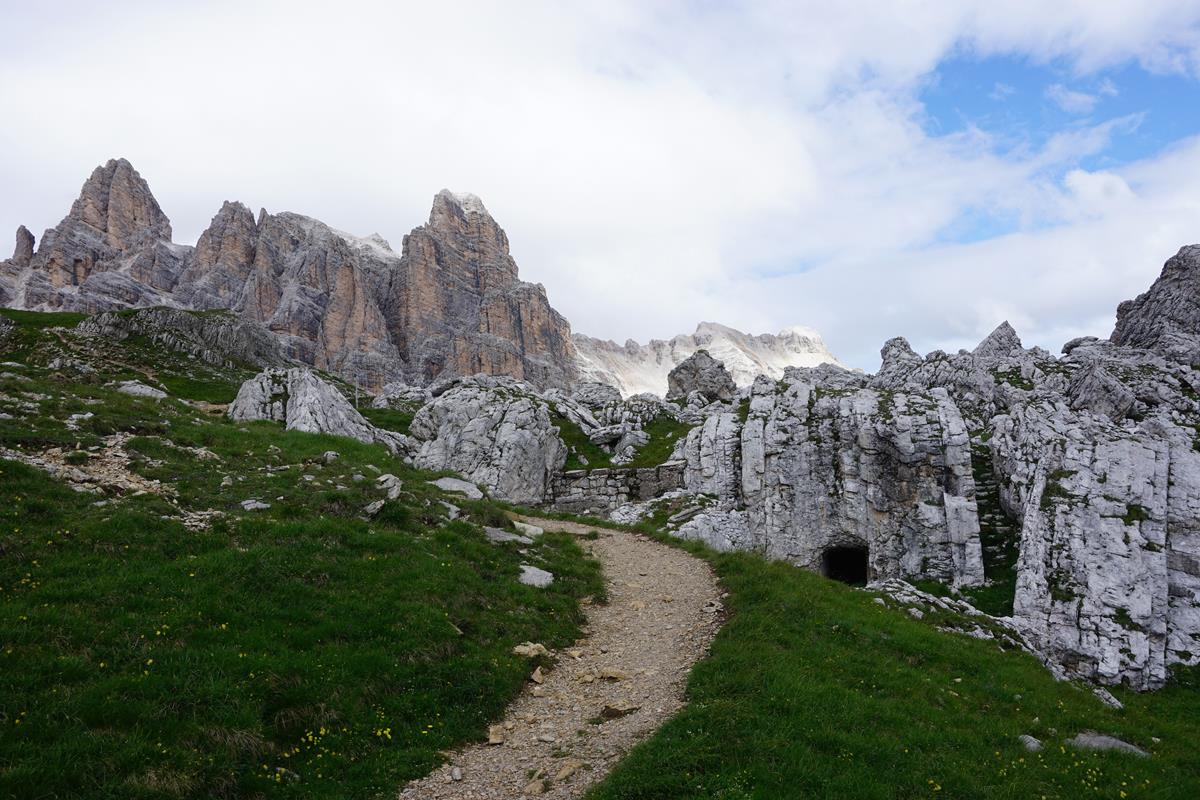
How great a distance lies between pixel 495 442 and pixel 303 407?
47.9 ft

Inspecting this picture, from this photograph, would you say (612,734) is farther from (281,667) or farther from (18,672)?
(18,672)

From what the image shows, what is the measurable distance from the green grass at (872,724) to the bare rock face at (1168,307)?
4800 cm

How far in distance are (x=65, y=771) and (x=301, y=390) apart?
140 ft

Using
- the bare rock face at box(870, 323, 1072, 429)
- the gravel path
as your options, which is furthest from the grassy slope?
the bare rock face at box(870, 323, 1072, 429)

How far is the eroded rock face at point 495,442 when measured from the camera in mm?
48500

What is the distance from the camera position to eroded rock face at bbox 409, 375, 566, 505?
48.5 metres

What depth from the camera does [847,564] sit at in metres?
43.1

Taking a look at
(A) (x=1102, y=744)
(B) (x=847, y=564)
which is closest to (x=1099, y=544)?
(B) (x=847, y=564)

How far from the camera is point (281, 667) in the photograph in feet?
38.1

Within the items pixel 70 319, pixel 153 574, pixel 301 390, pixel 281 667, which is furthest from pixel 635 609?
pixel 70 319

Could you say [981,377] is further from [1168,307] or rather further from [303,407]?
[303,407]

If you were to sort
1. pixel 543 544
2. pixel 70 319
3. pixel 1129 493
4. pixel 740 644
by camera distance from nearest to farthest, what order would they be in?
pixel 740 644 → pixel 543 544 → pixel 1129 493 → pixel 70 319

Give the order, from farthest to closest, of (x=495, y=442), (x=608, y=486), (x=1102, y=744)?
1. (x=495, y=442)
2. (x=608, y=486)
3. (x=1102, y=744)

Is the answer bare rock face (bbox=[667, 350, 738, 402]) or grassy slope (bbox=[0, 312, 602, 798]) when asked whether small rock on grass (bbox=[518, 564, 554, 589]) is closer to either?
grassy slope (bbox=[0, 312, 602, 798])
